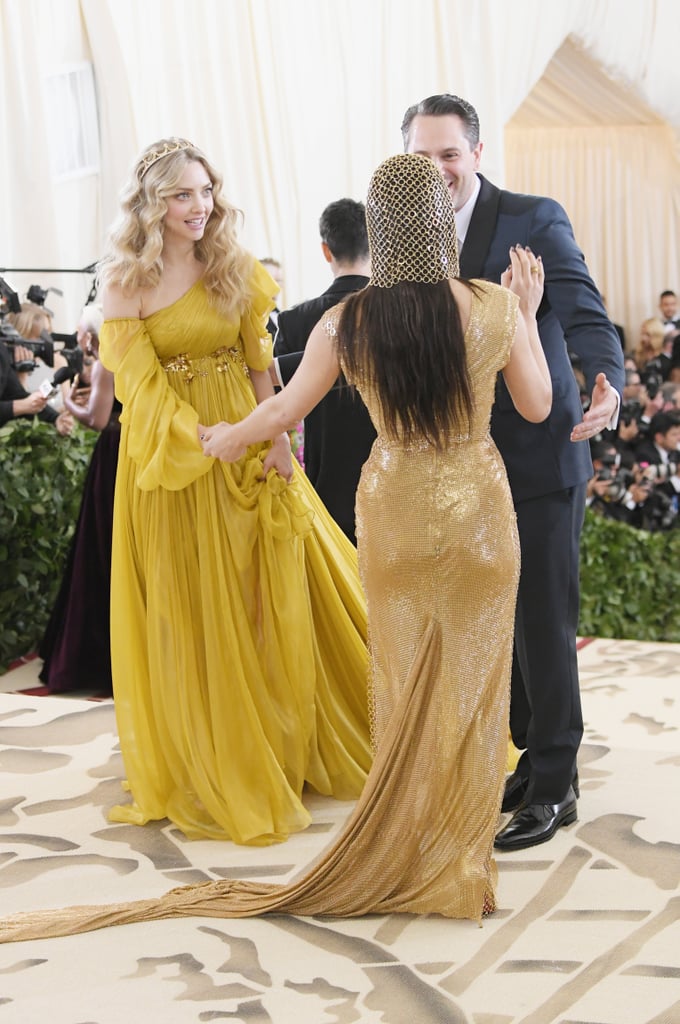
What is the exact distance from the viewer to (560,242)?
10.6 ft

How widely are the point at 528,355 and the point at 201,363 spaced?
1.16m

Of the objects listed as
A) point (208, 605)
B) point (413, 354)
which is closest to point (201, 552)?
point (208, 605)

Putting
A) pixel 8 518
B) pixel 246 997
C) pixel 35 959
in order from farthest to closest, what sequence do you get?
pixel 8 518, pixel 35 959, pixel 246 997

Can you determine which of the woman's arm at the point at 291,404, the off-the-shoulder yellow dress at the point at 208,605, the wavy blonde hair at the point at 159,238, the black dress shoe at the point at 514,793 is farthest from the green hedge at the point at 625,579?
the woman's arm at the point at 291,404

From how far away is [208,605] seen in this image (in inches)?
138

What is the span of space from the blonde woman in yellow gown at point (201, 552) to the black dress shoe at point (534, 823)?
56cm

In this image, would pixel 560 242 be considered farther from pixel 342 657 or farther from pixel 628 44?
pixel 628 44

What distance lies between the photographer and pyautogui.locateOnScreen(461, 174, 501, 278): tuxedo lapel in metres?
3.27

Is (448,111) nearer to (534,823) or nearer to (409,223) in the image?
(409,223)

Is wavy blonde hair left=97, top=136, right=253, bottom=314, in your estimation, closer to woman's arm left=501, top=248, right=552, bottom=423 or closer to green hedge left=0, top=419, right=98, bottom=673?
woman's arm left=501, top=248, right=552, bottom=423

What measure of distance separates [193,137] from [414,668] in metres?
6.23

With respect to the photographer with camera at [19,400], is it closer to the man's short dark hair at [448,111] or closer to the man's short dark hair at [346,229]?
the man's short dark hair at [346,229]

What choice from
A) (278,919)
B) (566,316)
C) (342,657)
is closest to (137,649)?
(342,657)

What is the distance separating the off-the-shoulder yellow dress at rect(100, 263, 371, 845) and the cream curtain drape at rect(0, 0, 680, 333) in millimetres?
4032
